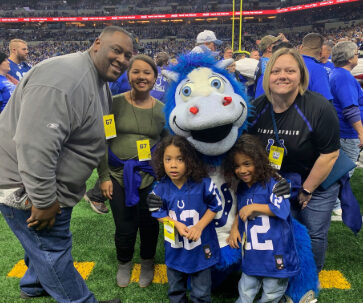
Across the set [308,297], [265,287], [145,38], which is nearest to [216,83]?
[265,287]

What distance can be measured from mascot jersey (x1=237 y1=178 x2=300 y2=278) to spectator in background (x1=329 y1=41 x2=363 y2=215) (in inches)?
76.5

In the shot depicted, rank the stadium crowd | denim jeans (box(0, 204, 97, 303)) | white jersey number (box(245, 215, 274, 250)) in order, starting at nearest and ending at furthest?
denim jeans (box(0, 204, 97, 303)) → white jersey number (box(245, 215, 274, 250)) → the stadium crowd

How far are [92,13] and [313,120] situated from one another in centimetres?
4179

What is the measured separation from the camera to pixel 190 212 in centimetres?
188

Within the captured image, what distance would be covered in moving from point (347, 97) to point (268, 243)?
2.14 metres

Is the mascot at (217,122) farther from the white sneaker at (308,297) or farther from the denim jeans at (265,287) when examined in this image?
the denim jeans at (265,287)

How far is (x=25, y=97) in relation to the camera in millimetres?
1453

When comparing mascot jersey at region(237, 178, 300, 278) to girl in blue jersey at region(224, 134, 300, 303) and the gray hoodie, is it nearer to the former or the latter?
girl in blue jersey at region(224, 134, 300, 303)

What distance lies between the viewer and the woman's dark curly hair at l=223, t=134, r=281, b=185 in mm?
1784

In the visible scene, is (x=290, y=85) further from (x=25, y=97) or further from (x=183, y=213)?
(x=25, y=97)

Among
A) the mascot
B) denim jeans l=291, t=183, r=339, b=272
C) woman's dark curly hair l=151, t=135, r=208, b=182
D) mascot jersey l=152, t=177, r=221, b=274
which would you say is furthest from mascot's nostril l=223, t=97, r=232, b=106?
denim jeans l=291, t=183, r=339, b=272

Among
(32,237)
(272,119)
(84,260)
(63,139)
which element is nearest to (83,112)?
(63,139)

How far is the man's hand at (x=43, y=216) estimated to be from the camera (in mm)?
1561

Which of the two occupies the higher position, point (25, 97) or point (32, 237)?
point (25, 97)
